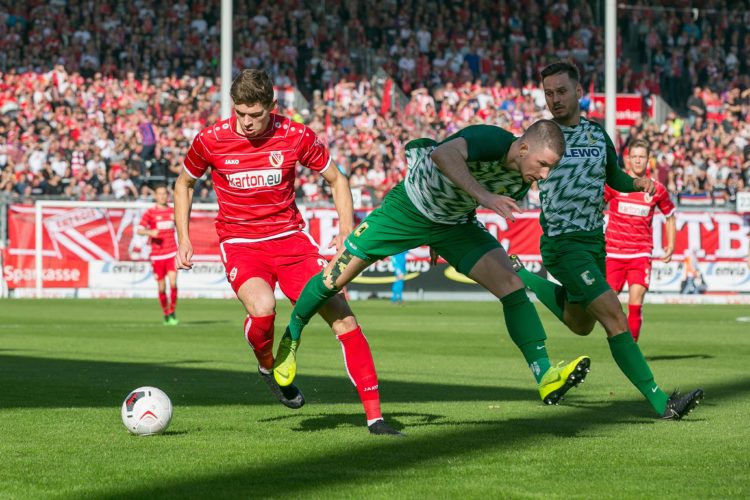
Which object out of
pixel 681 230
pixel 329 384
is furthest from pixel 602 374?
pixel 681 230

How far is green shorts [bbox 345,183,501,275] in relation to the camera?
802cm

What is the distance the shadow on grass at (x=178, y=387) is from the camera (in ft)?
33.3

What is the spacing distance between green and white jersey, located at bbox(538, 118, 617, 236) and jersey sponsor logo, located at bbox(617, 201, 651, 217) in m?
5.77

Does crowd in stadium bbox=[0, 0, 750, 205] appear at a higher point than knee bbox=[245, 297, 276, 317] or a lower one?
higher

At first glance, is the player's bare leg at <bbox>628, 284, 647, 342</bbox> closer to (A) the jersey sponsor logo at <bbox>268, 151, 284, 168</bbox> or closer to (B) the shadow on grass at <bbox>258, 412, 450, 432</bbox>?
(B) the shadow on grass at <bbox>258, 412, 450, 432</bbox>

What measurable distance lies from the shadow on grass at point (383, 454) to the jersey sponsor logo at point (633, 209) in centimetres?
543

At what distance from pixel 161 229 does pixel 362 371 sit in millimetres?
15081

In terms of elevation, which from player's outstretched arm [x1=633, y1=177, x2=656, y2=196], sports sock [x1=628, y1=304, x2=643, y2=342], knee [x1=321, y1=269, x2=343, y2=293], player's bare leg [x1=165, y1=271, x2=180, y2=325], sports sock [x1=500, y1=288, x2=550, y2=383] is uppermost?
player's outstretched arm [x1=633, y1=177, x2=656, y2=196]

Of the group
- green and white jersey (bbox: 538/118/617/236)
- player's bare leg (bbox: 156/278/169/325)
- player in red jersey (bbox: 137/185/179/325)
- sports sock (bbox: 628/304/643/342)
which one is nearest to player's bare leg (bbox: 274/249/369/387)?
green and white jersey (bbox: 538/118/617/236)

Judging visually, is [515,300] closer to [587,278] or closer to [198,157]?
[587,278]

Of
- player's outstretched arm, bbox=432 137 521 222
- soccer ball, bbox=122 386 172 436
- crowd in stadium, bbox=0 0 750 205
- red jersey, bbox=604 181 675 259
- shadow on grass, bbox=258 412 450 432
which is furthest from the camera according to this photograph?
crowd in stadium, bbox=0 0 750 205

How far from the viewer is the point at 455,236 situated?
8.17 meters

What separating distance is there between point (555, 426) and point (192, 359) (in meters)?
6.97

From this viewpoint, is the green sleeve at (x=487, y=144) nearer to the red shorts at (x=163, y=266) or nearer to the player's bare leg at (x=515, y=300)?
the player's bare leg at (x=515, y=300)
